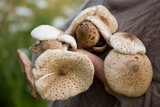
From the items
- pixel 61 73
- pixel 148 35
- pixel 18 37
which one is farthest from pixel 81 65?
pixel 18 37

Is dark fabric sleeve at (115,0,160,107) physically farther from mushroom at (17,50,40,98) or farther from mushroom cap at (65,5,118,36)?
mushroom at (17,50,40,98)

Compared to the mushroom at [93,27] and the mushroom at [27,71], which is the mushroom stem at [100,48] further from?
the mushroom at [27,71]

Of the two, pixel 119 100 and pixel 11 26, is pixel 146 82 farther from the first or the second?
pixel 11 26

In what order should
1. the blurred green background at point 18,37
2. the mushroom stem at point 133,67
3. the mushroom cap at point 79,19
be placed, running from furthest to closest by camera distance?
the blurred green background at point 18,37 → the mushroom cap at point 79,19 → the mushroom stem at point 133,67

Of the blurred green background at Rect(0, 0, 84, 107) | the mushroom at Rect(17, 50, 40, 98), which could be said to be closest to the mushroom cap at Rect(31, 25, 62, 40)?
the mushroom at Rect(17, 50, 40, 98)

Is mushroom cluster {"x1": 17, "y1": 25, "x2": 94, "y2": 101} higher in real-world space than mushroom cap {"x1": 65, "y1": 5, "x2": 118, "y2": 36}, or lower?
lower

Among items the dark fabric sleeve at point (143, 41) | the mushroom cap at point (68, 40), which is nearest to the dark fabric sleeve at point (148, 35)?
the dark fabric sleeve at point (143, 41)

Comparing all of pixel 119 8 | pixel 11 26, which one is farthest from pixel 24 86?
pixel 119 8
